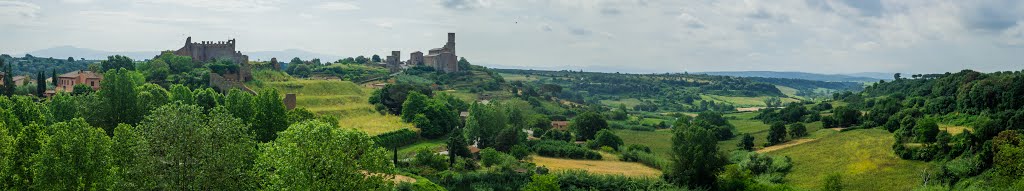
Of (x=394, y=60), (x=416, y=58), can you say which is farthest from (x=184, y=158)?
(x=416, y=58)

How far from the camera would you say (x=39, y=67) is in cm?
13750

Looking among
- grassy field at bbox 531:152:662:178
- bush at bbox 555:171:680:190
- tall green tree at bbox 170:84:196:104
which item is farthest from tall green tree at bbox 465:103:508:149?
tall green tree at bbox 170:84:196:104

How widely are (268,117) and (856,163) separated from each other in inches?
1639

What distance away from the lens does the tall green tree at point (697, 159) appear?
48.8m

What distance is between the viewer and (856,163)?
5222 cm

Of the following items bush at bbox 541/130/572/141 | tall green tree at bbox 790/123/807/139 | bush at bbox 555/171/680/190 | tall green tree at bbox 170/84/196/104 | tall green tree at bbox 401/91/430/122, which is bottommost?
bush at bbox 555/171/680/190

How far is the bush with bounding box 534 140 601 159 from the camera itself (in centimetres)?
6544

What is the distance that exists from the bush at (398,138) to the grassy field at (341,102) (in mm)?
1097

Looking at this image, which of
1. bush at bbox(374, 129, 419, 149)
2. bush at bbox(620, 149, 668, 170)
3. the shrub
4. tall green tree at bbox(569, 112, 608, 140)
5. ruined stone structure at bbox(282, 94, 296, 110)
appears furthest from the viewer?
tall green tree at bbox(569, 112, 608, 140)

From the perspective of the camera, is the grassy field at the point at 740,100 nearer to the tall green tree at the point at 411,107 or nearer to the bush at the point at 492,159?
the tall green tree at the point at 411,107

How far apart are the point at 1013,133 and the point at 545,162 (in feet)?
110

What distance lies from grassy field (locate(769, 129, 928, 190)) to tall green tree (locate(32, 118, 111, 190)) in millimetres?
42294

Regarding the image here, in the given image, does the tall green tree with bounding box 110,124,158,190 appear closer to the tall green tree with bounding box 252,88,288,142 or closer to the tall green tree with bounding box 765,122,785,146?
the tall green tree with bounding box 252,88,288,142

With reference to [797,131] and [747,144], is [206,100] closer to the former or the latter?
[747,144]
